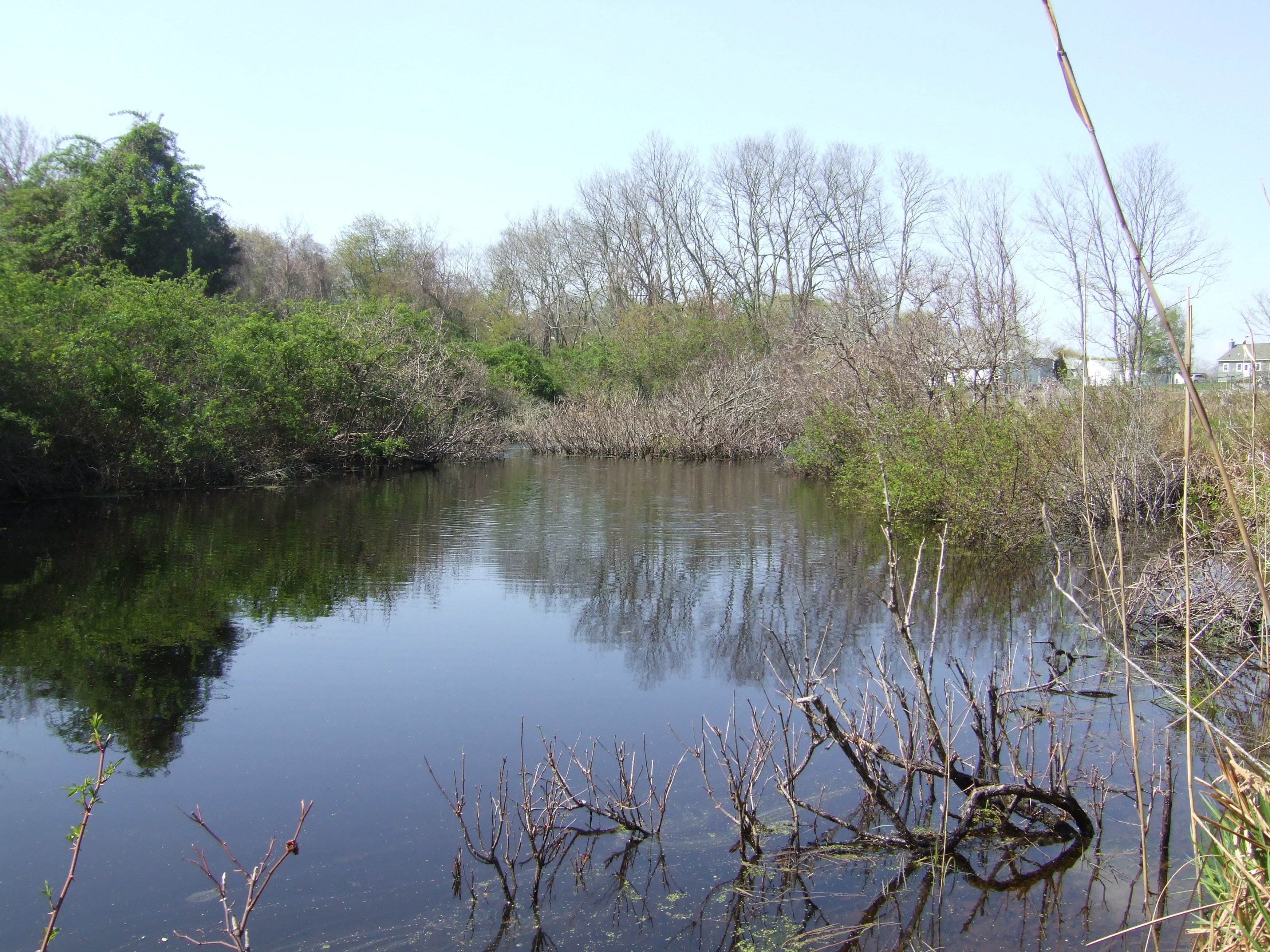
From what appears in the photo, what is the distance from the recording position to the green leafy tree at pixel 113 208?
108 feet

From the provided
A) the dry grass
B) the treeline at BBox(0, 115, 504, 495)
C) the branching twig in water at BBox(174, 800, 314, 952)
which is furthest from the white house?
the treeline at BBox(0, 115, 504, 495)

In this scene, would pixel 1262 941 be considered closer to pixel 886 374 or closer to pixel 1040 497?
pixel 1040 497

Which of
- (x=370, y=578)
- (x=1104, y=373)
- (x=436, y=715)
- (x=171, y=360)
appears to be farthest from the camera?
(x=1104, y=373)

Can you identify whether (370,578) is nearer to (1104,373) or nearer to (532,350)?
(1104,373)

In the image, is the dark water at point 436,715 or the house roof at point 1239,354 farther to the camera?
the dark water at point 436,715

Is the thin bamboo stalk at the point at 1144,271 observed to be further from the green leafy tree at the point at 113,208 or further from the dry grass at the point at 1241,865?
the green leafy tree at the point at 113,208

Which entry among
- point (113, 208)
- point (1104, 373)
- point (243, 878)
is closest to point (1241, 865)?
point (243, 878)

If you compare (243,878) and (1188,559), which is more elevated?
(1188,559)

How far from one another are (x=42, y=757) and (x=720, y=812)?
429 cm

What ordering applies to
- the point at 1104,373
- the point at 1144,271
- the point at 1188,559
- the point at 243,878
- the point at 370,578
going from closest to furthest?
the point at 1144,271, the point at 1188,559, the point at 243,878, the point at 370,578, the point at 1104,373

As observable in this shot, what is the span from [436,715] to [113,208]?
107ft

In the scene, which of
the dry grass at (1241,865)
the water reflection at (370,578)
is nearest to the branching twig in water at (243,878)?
the water reflection at (370,578)

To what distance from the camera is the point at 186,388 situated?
2081 centimetres

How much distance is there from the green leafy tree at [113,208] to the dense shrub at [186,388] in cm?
585
